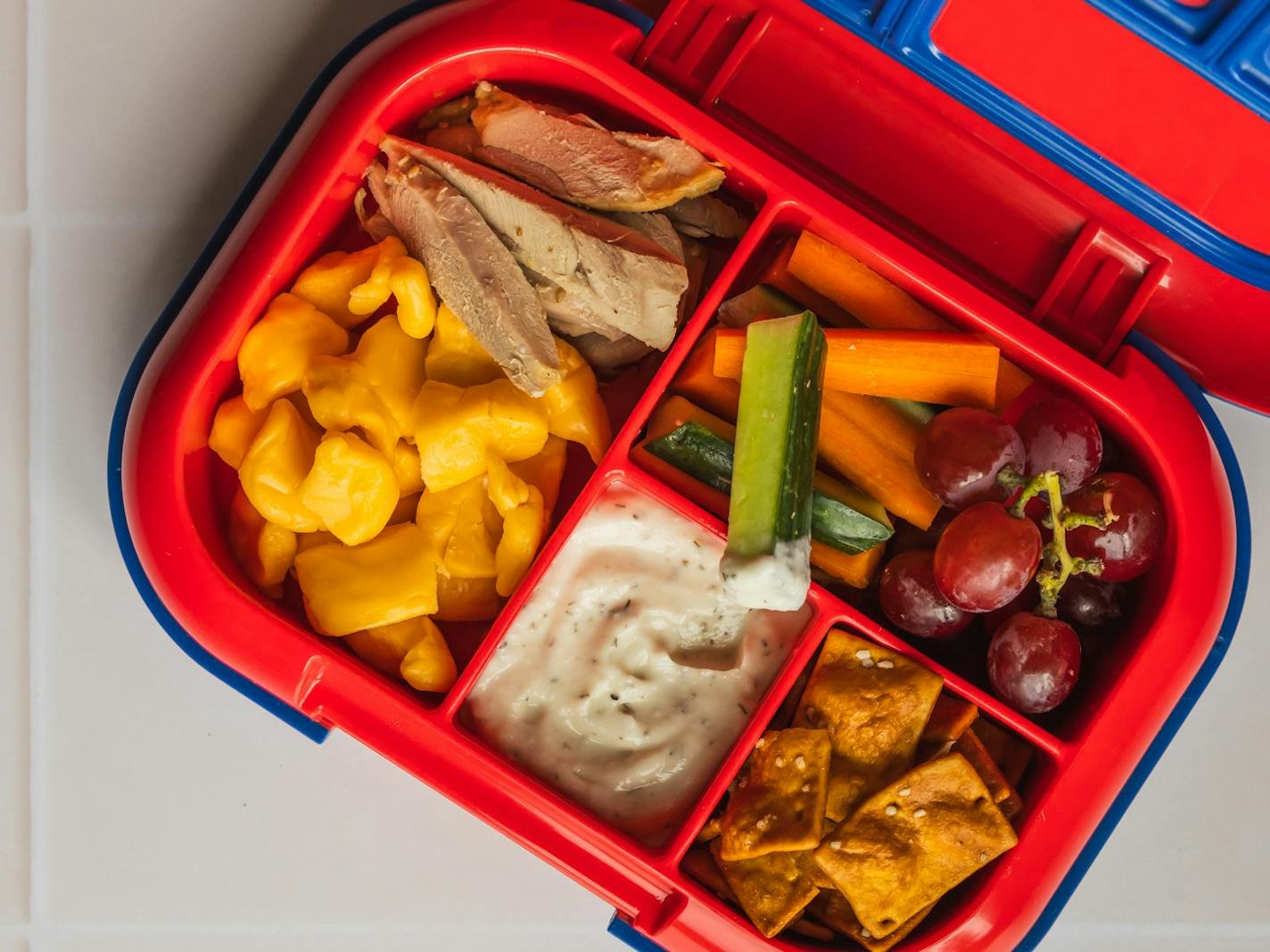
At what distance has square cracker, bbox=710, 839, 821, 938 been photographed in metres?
1.15

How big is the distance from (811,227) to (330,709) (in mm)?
778

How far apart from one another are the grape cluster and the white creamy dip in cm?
16

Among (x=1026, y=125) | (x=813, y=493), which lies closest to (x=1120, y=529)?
(x=813, y=493)

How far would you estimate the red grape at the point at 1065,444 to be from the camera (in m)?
1.11

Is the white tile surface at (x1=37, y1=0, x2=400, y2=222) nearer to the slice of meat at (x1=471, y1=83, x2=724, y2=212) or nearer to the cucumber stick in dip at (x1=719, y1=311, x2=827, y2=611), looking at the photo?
the slice of meat at (x1=471, y1=83, x2=724, y2=212)

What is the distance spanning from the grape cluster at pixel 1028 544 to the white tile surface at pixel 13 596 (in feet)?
3.82

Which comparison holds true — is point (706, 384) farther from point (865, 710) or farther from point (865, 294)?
point (865, 710)

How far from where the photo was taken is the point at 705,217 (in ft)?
3.98

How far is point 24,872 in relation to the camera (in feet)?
4.79

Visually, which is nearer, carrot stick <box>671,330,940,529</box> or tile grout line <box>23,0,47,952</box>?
carrot stick <box>671,330,940,529</box>

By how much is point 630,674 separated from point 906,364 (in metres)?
0.48

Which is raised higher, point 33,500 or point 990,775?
point 990,775

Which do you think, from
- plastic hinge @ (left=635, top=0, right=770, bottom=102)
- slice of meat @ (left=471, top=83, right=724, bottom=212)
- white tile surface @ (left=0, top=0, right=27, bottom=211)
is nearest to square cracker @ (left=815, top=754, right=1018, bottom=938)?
slice of meat @ (left=471, top=83, right=724, bottom=212)

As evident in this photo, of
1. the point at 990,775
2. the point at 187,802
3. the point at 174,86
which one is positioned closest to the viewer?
the point at 990,775
